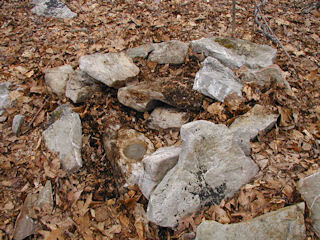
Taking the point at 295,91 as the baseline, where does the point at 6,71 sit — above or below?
below

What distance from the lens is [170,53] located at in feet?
16.1

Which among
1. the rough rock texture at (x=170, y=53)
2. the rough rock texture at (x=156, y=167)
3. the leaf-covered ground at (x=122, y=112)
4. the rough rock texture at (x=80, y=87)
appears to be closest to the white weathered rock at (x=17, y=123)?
the leaf-covered ground at (x=122, y=112)

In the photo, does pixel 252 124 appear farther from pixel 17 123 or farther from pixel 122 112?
pixel 17 123

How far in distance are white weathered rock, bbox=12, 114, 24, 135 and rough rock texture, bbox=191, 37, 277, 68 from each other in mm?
3573

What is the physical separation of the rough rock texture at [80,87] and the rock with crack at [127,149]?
2.73 feet

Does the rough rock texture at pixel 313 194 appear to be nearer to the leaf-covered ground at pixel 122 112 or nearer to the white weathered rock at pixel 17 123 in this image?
the leaf-covered ground at pixel 122 112

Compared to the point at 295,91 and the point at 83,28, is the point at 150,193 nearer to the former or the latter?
the point at 295,91

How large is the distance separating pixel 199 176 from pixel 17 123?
330 centimetres

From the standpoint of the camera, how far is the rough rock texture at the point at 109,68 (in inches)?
172

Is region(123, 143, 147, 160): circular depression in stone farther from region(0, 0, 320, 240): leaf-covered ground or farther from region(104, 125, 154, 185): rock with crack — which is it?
region(0, 0, 320, 240): leaf-covered ground

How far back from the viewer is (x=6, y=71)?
5.07 m

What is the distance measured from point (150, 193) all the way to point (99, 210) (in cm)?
85

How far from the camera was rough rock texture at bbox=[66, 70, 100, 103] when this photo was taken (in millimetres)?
4352

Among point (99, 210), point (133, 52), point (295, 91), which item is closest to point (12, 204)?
point (99, 210)
